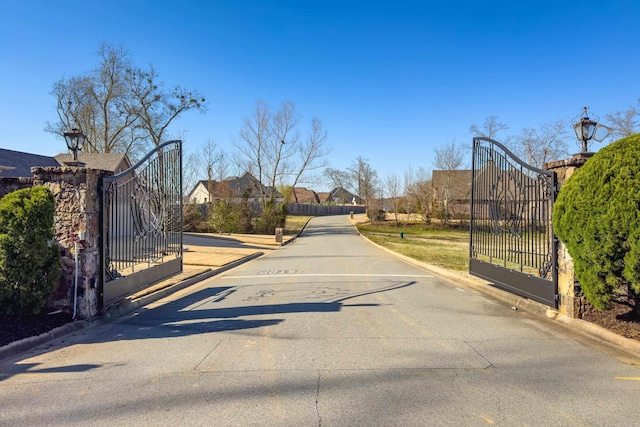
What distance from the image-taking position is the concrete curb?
5051 millimetres

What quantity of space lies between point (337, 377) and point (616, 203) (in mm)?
3818

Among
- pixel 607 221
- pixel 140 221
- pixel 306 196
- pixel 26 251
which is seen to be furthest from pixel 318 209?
pixel 607 221

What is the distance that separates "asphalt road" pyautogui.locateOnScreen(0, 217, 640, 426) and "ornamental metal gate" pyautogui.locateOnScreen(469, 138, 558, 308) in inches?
→ 24.7

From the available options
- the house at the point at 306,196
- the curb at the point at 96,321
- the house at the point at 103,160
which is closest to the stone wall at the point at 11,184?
the curb at the point at 96,321

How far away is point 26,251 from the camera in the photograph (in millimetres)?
5348

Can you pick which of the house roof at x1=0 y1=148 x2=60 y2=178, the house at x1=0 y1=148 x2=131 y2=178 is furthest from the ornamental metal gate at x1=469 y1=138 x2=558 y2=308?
the house roof at x1=0 y1=148 x2=60 y2=178

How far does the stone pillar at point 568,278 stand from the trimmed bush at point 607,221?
30.5 inches

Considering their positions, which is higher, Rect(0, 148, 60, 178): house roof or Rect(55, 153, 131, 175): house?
Rect(55, 153, 131, 175): house

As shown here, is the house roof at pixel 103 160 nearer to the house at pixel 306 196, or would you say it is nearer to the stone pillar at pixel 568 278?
the stone pillar at pixel 568 278

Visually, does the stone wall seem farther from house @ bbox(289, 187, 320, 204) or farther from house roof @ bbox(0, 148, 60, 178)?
house @ bbox(289, 187, 320, 204)

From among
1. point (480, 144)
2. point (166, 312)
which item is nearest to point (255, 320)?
point (166, 312)

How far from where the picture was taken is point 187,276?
11.3 metres

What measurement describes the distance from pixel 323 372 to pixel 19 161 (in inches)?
967

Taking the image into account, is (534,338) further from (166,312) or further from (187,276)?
(187,276)
